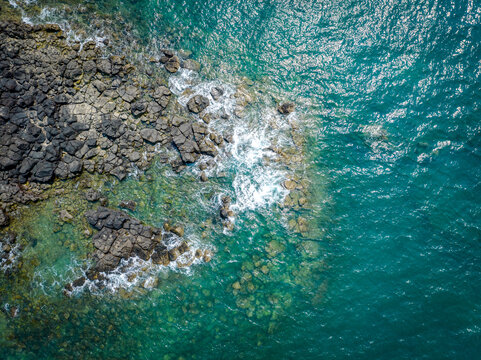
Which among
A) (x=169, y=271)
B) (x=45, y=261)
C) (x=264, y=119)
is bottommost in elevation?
(x=45, y=261)

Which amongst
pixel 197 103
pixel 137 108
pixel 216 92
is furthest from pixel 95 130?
pixel 216 92

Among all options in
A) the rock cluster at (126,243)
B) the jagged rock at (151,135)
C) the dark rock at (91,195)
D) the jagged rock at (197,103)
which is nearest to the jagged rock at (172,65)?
the jagged rock at (197,103)

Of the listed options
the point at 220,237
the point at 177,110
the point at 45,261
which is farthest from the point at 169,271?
the point at 177,110

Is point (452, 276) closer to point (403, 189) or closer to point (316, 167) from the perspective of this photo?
point (403, 189)

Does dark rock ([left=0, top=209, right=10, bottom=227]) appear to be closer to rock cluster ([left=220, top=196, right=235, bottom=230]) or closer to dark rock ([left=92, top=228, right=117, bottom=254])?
dark rock ([left=92, top=228, right=117, bottom=254])

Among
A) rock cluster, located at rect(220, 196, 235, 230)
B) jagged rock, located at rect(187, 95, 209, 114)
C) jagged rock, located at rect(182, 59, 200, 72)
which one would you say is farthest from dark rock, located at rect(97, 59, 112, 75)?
rock cluster, located at rect(220, 196, 235, 230)

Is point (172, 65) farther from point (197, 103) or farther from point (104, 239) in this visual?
→ point (104, 239)

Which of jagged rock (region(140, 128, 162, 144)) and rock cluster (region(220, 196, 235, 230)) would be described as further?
jagged rock (region(140, 128, 162, 144))
